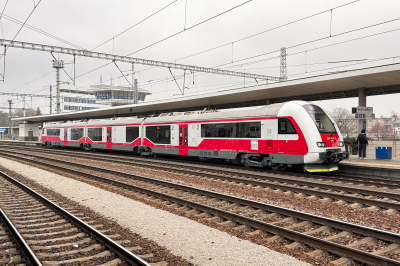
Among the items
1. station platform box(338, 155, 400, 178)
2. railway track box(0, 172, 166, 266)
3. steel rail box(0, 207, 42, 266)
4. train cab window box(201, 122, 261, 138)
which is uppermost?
train cab window box(201, 122, 261, 138)

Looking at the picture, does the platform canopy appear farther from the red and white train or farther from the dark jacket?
the red and white train

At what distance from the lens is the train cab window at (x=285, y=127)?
1292 cm

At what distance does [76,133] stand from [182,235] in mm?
28178

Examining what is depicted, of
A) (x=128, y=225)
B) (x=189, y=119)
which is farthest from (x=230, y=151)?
(x=128, y=225)

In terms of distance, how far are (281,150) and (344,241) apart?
26.5ft

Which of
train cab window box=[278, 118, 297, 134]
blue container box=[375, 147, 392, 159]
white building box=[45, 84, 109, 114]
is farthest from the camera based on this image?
white building box=[45, 84, 109, 114]

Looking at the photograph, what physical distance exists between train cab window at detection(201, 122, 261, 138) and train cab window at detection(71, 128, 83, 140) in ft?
57.9

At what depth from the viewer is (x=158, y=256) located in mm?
4859

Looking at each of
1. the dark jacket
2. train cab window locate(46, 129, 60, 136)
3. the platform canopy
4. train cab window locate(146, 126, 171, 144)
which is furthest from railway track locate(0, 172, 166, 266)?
train cab window locate(46, 129, 60, 136)

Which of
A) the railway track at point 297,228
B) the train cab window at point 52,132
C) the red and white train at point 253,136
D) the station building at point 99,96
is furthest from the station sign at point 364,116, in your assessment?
the station building at point 99,96

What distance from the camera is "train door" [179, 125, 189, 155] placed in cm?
1861

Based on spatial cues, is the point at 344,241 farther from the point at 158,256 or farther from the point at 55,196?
the point at 55,196

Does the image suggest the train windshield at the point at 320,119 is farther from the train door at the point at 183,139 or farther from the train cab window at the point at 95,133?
the train cab window at the point at 95,133

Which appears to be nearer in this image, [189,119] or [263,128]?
[263,128]
